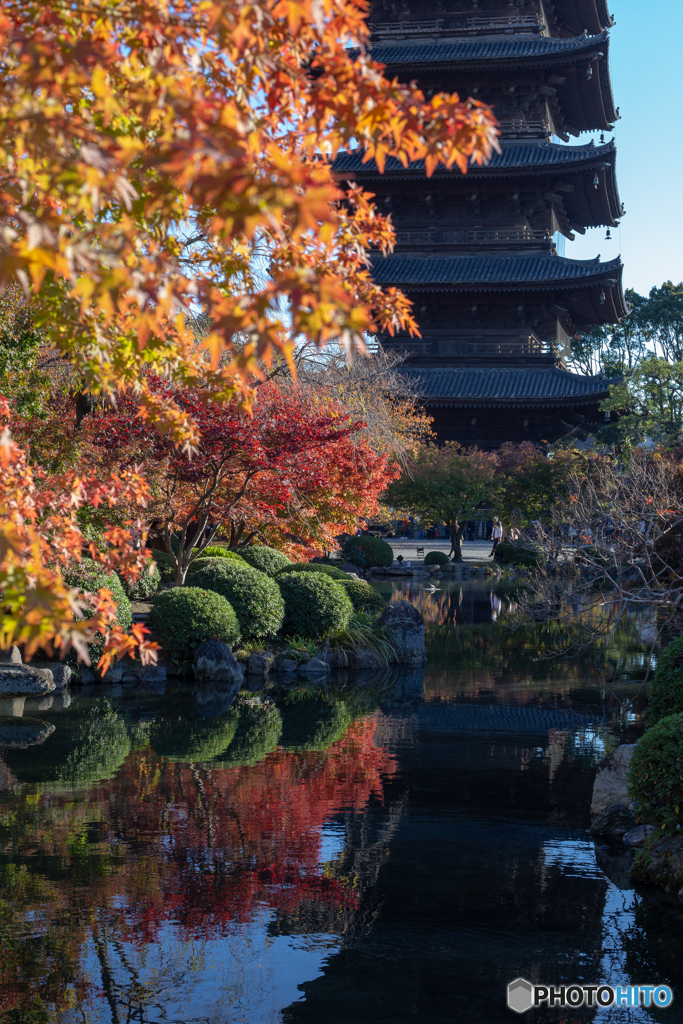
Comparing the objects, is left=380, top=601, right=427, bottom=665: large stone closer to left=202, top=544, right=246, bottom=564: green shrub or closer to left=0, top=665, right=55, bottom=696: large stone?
left=202, top=544, right=246, bottom=564: green shrub

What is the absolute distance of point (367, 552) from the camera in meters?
34.6

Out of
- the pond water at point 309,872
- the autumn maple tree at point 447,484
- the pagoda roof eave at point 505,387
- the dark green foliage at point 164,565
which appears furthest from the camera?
the pagoda roof eave at point 505,387

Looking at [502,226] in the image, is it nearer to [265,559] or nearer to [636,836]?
[265,559]

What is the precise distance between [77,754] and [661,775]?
5879mm

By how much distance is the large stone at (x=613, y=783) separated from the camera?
24.5ft

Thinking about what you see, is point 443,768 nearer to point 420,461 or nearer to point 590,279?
point 420,461

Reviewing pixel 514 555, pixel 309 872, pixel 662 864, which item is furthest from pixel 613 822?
pixel 514 555

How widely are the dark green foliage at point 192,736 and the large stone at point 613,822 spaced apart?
3.91 metres

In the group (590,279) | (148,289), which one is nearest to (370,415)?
(590,279)

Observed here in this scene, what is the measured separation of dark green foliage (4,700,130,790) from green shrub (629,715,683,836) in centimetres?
482

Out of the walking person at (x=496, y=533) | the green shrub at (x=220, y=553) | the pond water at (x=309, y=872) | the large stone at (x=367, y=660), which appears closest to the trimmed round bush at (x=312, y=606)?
the large stone at (x=367, y=660)

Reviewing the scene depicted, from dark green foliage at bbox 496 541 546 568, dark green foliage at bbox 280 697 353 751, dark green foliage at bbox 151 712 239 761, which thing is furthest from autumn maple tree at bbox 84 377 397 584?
dark green foliage at bbox 496 541 546 568

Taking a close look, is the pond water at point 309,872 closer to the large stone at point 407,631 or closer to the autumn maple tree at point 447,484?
the large stone at point 407,631

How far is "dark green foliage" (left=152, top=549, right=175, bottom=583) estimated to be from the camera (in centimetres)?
1945
